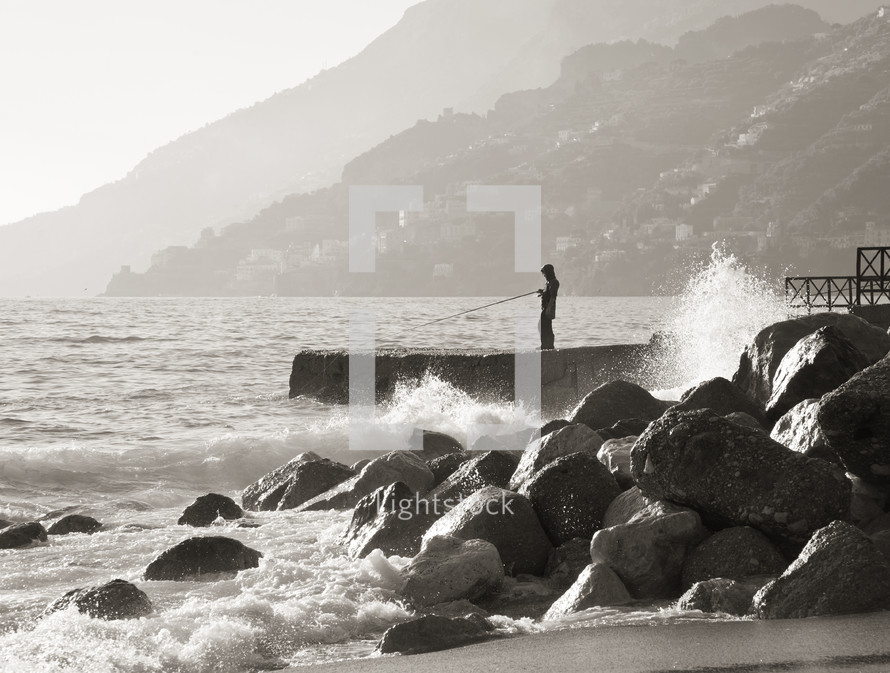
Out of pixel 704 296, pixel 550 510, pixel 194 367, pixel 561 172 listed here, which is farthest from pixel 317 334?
pixel 561 172

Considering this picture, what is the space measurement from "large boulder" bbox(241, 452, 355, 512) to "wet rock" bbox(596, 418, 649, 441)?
7.80 feet

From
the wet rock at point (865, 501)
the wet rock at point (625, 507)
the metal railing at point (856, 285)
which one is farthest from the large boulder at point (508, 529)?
the metal railing at point (856, 285)

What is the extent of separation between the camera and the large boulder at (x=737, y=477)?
5512 millimetres

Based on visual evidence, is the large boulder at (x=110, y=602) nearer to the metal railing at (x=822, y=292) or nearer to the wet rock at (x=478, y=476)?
the wet rock at (x=478, y=476)

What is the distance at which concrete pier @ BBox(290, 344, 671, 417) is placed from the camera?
15898mm

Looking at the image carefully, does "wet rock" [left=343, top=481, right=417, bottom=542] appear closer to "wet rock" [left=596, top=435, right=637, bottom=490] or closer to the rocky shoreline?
the rocky shoreline

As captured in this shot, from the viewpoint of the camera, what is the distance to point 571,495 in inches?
256

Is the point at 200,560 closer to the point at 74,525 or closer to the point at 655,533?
the point at 74,525

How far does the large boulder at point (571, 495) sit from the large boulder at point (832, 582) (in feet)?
5.56

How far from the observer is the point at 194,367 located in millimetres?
25359

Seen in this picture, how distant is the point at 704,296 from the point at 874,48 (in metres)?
192

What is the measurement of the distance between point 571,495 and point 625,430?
2391 mm

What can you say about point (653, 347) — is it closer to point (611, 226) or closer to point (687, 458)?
point (687, 458)

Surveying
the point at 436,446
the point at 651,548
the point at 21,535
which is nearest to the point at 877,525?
the point at 651,548
